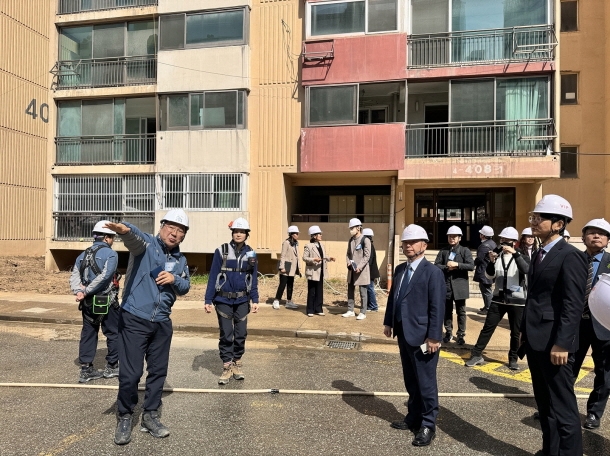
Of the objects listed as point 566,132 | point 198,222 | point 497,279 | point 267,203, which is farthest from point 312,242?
point 566,132

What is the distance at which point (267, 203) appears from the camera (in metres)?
15.6

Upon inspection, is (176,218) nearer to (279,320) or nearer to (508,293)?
(508,293)

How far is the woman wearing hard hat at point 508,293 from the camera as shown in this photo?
603 cm

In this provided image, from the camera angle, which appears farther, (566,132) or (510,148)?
(566,132)

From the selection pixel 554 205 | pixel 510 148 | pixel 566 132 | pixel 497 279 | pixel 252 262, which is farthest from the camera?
pixel 566 132

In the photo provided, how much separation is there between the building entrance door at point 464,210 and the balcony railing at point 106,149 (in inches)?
392

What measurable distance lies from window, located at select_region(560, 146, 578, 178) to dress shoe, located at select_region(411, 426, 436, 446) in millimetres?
16224

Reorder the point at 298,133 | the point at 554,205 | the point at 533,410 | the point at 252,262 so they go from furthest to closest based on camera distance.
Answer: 1. the point at 298,133
2. the point at 252,262
3. the point at 533,410
4. the point at 554,205

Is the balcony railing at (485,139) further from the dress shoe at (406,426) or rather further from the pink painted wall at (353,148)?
the dress shoe at (406,426)

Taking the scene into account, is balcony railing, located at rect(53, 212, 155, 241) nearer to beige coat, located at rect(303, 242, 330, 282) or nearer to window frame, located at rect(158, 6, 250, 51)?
window frame, located at rect(158, 6, 250, 51)

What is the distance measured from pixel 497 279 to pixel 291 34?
1201 cm

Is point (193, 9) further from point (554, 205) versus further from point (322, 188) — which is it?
point (554, 205)

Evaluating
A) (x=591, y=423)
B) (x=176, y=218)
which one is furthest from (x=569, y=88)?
(x=176, y=218)

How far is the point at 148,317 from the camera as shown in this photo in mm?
3885
